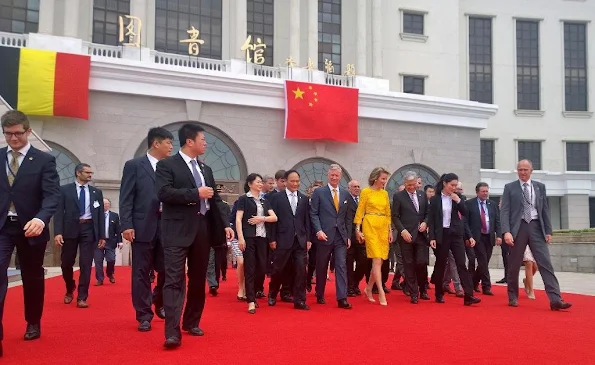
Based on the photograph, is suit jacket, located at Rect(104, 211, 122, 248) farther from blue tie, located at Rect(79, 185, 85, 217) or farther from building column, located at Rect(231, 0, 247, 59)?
building column, located at Rect(231, 0, 247, 59)

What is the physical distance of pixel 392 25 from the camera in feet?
91.9

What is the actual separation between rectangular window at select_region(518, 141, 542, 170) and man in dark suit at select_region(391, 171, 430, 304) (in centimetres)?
2396

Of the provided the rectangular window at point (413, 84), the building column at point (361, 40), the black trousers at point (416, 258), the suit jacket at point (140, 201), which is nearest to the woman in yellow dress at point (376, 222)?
the black trousers at point (416, 258)

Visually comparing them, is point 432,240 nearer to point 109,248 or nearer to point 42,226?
point 42,226

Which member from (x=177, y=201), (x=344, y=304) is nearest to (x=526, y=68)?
(x=344, y=304)

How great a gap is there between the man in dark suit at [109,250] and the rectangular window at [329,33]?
47.6 ft

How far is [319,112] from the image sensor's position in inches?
822

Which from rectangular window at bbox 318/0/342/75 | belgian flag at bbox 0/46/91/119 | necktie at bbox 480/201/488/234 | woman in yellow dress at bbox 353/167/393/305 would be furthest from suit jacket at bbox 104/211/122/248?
rectangular window at bbox 318/0/342/75

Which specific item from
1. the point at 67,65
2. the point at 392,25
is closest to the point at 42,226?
the point at 67,65

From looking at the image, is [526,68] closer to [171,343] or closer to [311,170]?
[311,170]

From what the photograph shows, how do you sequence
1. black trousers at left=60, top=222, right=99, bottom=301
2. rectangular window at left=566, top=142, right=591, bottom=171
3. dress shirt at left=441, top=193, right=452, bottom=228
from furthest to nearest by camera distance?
1. rectangular window at left=566, top=142, right=591, bottom=171
2. dress shirt at left=441, top=193, right=452, bottom=228
3. black trousers at left=60, top=222, right=99, bottom=301

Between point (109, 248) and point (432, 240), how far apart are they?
7.01m

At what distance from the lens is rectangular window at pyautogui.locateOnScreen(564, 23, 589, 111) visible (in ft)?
105

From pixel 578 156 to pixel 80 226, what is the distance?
98.6ft
